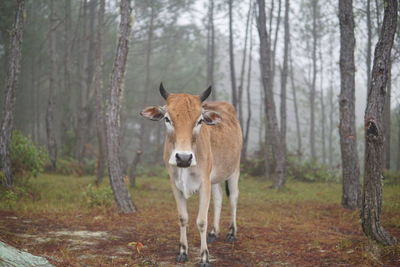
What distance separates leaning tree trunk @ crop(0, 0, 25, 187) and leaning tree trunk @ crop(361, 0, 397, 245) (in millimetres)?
7621

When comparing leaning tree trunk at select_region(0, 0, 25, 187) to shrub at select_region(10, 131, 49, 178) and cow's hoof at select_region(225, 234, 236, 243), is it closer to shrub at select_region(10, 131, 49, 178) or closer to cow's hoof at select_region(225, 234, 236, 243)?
shrub at select_region(10, 131, 49, 178)

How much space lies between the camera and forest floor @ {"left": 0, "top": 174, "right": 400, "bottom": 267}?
17.2ft

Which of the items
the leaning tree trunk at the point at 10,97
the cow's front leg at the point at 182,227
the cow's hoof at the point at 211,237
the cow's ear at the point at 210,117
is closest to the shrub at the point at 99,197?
the leaning tree trunk at the point at 10,97

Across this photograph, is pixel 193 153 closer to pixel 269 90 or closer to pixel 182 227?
pixel 182 227

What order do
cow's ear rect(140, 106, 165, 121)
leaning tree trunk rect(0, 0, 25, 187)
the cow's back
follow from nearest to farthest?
1. cow's ear rect(140, 106, 165, 121)
2. the cow's back
3. leaning tree trunk rect(0, 0, 25, 187)

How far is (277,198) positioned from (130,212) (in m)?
5.36

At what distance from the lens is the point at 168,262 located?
5270 mm

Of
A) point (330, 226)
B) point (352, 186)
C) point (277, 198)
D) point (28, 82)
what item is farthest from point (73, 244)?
point (28, 82)

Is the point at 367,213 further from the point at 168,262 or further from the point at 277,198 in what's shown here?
the point at 277,198

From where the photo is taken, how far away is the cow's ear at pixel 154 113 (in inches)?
223

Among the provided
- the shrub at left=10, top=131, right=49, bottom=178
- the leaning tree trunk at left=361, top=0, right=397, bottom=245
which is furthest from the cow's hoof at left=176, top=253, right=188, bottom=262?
the shrub at left=10, top=131, right=49, bottom=178

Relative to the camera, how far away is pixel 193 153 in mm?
5113

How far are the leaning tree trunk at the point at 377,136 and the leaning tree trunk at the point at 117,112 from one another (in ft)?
17.2

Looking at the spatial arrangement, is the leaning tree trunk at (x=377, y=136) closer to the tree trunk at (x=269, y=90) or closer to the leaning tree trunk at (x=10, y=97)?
the leaning tree trunk at (x=10, y=97)
